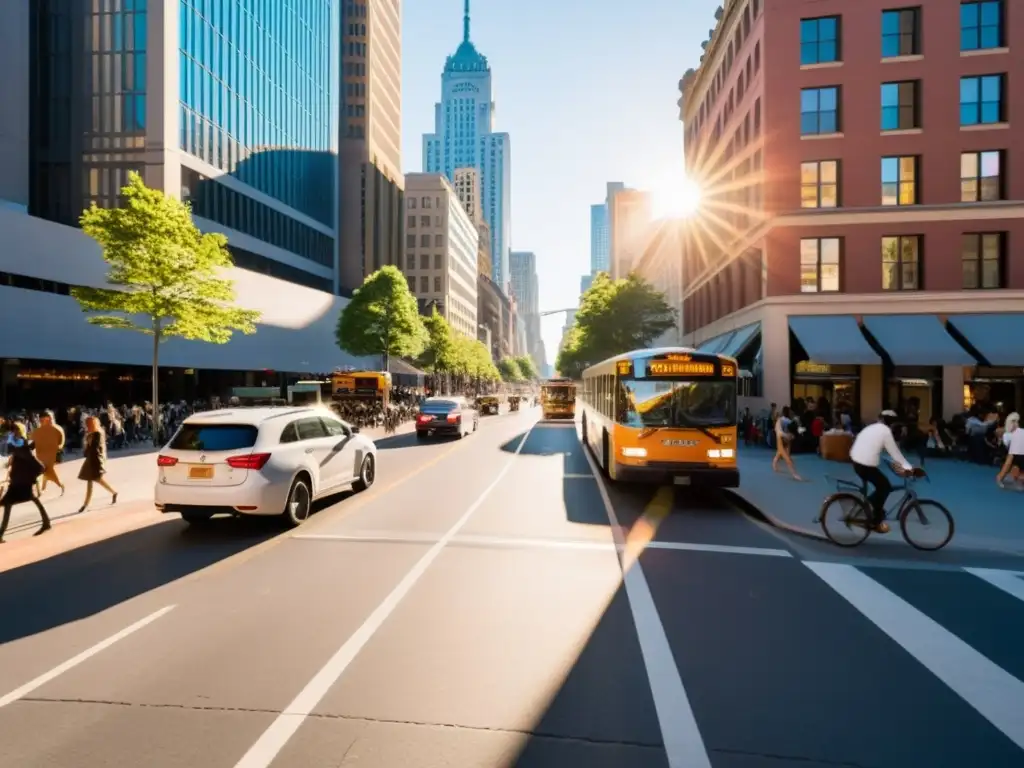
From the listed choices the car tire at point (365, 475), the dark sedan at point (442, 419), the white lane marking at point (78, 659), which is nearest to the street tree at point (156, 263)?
the dark sedan at point (442, 419)

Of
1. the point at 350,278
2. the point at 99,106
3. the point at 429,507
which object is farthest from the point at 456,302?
the point at 429,507

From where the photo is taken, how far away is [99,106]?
131ft

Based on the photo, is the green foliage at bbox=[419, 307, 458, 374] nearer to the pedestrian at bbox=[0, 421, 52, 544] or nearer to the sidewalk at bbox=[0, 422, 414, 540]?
the sidewalk at bbox=[0, 422, 414, 540]

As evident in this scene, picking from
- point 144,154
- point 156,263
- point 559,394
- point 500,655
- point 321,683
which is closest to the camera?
point 321,683

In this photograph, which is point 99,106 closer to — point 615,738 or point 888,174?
point 888,174

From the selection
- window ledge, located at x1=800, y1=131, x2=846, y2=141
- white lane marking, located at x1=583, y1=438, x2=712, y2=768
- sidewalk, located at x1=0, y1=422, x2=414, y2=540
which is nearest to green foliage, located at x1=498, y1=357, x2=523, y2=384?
window ledge, located at x1=800, y1=131, x2=846, y2=141

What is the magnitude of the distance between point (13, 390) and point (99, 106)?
2185 centimetres

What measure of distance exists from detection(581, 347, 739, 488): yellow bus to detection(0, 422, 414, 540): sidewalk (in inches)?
330

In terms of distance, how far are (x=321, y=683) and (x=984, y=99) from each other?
32562 mm

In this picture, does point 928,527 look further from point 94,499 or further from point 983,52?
point 983,52

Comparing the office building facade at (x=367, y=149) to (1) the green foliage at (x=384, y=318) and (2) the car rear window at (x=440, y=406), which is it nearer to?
(1) the green foliage at (x=384, y=318)

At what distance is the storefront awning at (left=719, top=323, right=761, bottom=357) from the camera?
28.2 meters

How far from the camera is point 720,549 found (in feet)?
27.5

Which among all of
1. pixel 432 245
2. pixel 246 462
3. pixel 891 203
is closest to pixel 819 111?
pixel 891 203
